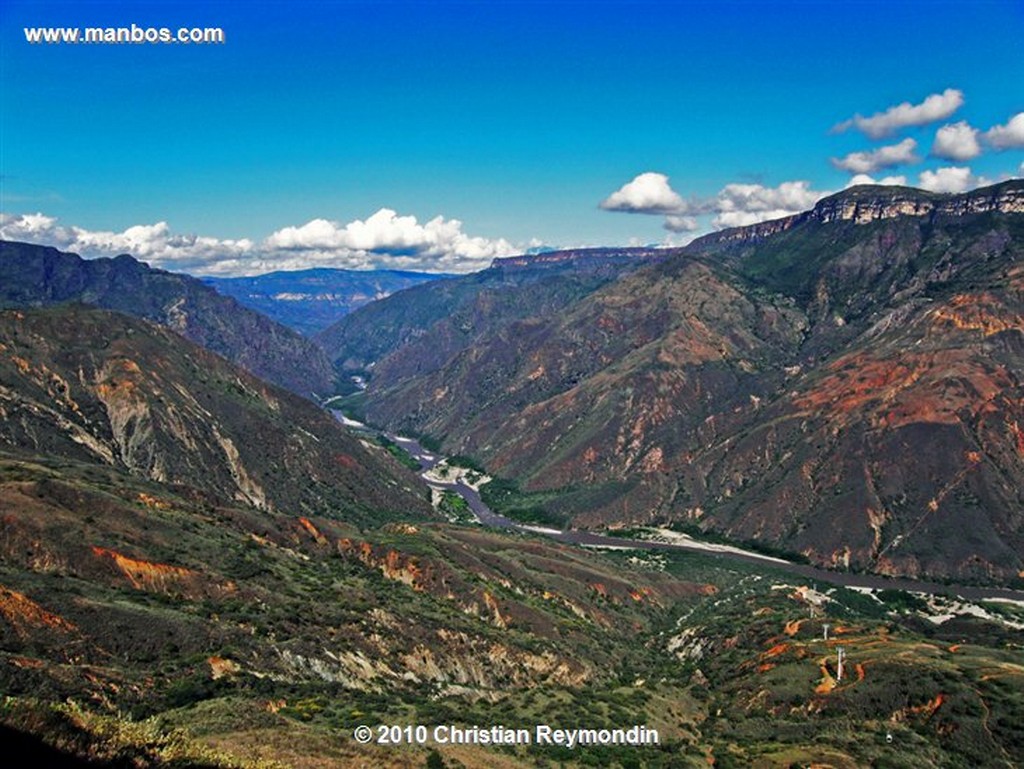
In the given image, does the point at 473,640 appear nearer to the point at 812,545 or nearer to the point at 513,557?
the point at 513,557

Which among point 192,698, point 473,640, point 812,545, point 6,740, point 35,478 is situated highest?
point 6,740

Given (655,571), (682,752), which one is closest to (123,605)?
(682,752)

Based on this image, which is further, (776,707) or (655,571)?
(655,571)

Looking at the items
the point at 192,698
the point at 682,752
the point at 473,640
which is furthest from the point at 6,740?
the point at 473,640

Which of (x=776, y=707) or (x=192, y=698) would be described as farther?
(x=776, y=707)

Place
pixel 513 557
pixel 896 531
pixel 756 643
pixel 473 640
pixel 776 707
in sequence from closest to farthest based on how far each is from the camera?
1. pixel 776 707
2. pixel 473 640
3. pixel 756 643
4. pixel 513 557
5. pixel 896 531

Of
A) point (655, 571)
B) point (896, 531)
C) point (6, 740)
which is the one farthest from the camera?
point (896, 531)

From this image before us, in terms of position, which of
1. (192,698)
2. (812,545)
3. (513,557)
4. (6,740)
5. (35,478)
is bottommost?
(812,545)

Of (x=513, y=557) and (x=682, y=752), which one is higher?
(x=682, y=752)

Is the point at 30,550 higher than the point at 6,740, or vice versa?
the point at 6,740

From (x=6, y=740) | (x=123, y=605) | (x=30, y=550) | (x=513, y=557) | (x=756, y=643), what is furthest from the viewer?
(x=513, y=557)
